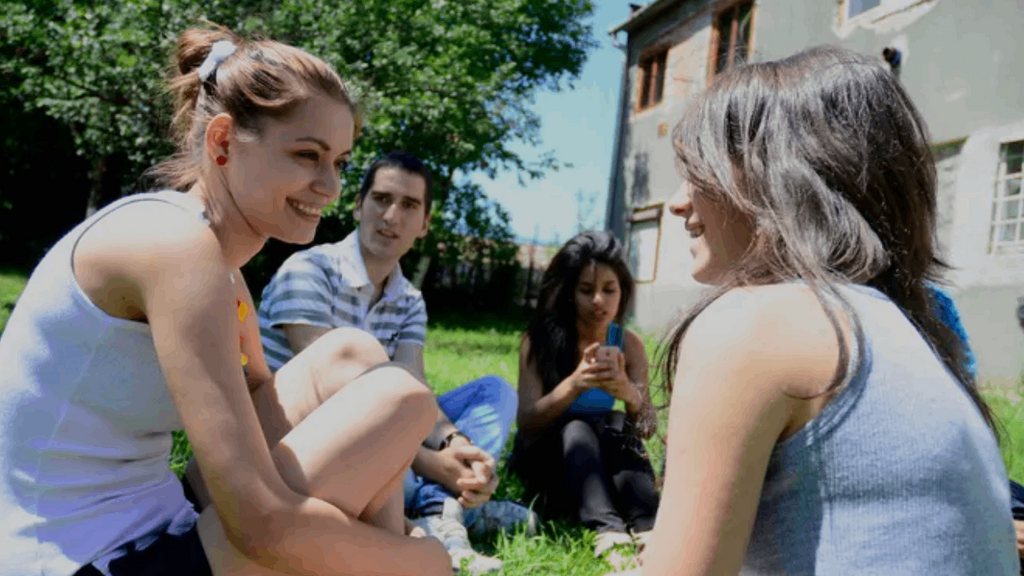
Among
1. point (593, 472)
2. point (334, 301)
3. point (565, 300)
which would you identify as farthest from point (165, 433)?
point (565, 300)

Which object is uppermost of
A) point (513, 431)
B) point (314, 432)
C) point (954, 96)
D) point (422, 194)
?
point (954, 96)

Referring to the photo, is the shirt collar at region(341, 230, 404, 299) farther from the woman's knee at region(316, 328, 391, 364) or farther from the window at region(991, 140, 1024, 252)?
the window at region(991, 140, 1024, 252)

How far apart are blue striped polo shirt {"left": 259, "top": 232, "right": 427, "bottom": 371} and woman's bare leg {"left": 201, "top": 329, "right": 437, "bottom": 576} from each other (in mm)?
1239

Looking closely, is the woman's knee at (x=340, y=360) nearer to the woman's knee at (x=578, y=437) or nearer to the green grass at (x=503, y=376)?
the green grass at (x=503, y=376)

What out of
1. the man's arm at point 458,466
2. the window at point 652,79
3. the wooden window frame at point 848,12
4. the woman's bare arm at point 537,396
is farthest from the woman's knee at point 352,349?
the window at point 652,79

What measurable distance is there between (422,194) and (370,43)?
31.1 ft

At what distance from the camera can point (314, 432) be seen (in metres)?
1.57

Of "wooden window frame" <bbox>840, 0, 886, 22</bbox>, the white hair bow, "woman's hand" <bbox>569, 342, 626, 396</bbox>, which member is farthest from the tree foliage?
the white hair bow

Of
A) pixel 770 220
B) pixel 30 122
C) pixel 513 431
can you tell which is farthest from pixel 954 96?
pixel 30 122

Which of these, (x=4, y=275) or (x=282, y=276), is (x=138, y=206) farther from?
(x=4, y=275)

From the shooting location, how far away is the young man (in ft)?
9.35

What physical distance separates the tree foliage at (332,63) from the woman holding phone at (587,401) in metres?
7.41

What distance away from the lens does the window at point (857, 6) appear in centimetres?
934

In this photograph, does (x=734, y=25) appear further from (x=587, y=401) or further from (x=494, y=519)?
(x=494, y=519)
